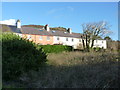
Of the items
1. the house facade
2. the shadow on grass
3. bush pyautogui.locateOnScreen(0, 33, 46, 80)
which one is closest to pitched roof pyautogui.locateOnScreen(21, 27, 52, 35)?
the house facade

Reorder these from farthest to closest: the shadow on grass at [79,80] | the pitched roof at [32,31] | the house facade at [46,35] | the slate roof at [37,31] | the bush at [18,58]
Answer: the pitched roof at [32,31] → the house facade at [46,35] → the slate roof at [37,31] → the bush at [18,58] → the shadow on grass at [79,80]

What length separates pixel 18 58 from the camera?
4.95m

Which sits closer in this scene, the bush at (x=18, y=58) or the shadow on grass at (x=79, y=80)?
the shadow on grass at (x=79, y=80)

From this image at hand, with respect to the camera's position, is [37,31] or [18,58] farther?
[37,31]

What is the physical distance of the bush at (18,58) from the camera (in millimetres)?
4496

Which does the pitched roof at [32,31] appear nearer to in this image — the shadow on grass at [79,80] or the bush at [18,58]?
the bush at [18,58]

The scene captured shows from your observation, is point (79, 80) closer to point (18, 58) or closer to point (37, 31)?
point (18, 58)

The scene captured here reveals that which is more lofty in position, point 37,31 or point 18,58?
point 37,31

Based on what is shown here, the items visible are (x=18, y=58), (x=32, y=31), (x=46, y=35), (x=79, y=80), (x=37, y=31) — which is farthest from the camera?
(x=46, y=35)

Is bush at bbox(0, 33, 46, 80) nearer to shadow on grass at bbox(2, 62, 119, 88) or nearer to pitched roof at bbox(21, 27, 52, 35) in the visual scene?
shadow on grass at bbox(2, 62, 119, 88)

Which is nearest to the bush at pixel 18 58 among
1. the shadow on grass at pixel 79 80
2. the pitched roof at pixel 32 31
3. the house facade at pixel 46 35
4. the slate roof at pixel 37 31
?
the shadow on grass at pixel 79 80

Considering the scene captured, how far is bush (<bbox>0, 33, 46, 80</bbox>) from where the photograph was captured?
14.8ft

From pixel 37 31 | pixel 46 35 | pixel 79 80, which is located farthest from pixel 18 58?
pixel 46 35

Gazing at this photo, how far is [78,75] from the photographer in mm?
3770
